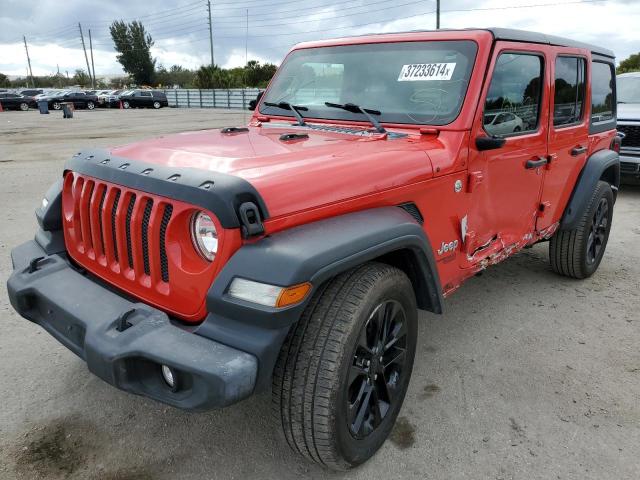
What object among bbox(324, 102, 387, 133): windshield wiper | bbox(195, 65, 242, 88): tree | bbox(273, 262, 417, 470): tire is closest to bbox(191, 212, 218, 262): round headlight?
bbox(273, 262, 417, 470): tire

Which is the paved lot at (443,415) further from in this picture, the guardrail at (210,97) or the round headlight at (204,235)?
the guardrail at (210,97)

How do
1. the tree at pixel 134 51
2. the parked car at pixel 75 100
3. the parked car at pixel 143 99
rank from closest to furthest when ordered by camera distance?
the parked car at pixel 75 100 → the parked car at pixel 143 99 → the tree at pixel 134 51

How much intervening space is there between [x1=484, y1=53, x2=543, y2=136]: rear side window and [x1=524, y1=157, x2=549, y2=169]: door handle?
20 cm

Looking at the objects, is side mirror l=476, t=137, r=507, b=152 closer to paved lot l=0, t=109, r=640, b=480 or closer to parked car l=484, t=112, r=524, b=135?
parked car l=484, t=112, r=524, b=135

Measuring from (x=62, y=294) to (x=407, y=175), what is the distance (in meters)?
1.63

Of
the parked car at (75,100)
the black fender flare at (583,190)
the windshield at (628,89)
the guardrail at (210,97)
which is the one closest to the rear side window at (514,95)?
the black fender flare at (583,190)

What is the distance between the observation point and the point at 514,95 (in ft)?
10.5

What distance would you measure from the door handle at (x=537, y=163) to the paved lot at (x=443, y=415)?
3.75 ft

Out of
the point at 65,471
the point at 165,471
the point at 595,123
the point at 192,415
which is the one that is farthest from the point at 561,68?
the point at 65,471

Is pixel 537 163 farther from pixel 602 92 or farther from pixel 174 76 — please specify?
pixel 174 76

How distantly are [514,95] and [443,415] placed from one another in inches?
76.1

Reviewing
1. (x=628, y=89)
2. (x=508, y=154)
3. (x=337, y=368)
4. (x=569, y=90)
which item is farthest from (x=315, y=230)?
(x=628, y=89)

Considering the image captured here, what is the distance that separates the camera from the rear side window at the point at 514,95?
9.88 ft

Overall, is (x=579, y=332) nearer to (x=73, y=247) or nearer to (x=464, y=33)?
(x=464, y=33)
